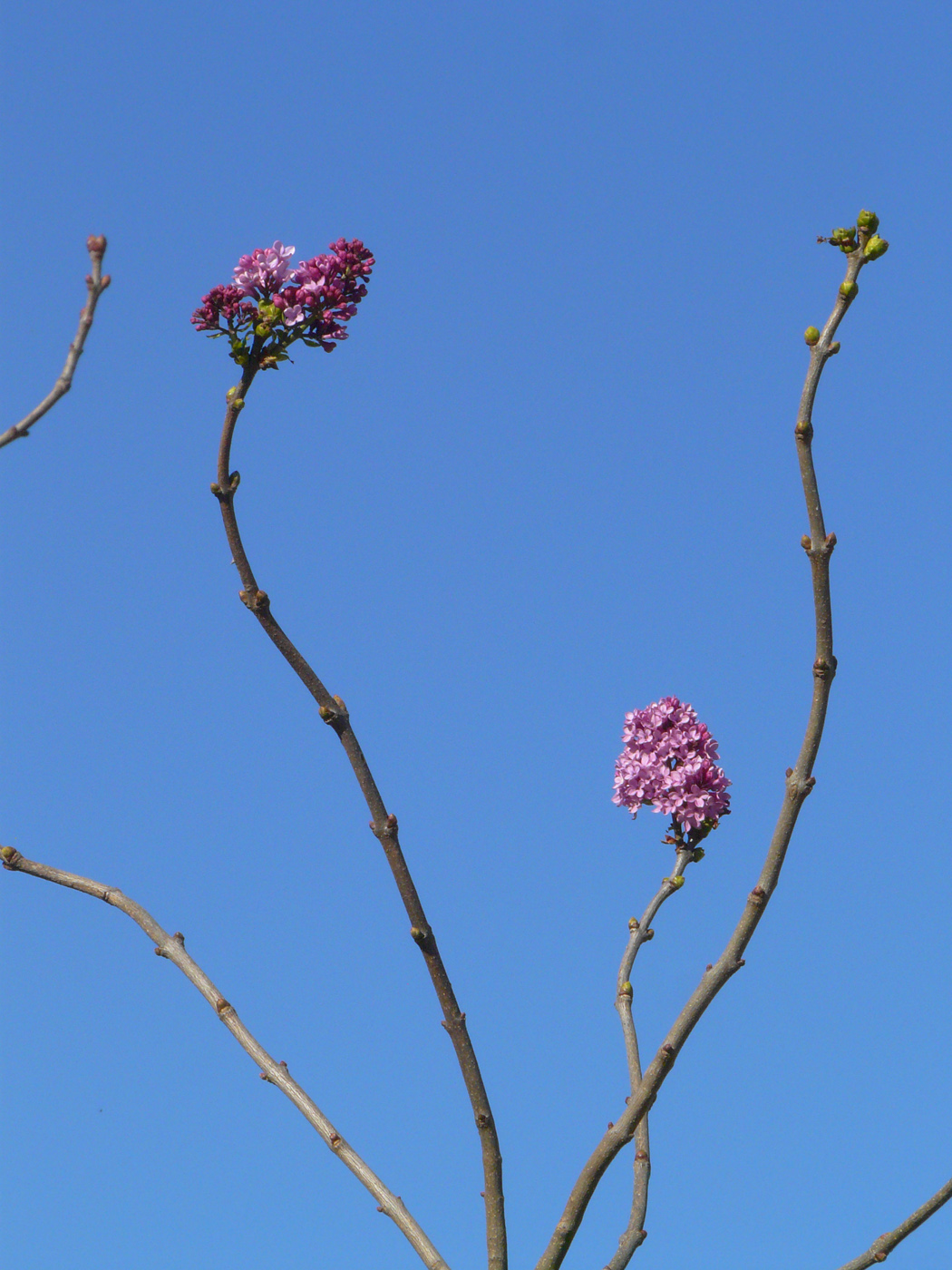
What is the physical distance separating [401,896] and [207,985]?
730 millimetres

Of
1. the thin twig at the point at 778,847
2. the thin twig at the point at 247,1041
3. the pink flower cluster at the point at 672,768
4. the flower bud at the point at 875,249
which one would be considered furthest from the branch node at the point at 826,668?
the thin twig at the point at 247,1041

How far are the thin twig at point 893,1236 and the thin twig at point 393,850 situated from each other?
40.5 inches

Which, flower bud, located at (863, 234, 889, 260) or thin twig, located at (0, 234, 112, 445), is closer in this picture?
thin twig, located at (0, 234, 112, 445)

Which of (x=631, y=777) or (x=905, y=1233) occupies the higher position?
(x=631, y=777)

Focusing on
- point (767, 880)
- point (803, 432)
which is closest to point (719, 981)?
point (767, 880)

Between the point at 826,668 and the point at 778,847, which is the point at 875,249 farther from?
the point at 778,847

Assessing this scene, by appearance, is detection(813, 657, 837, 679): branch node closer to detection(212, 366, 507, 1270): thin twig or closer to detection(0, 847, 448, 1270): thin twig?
detection(212, 366, 507, 1270): thin twig

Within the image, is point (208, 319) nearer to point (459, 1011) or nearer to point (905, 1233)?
point (459, 1011)

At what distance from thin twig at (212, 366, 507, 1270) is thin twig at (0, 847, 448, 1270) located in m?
0.23

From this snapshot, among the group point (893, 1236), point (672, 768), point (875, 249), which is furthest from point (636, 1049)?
point (875, 249)

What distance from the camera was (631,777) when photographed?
5383 mm

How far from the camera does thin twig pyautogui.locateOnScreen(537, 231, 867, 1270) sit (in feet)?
10.9

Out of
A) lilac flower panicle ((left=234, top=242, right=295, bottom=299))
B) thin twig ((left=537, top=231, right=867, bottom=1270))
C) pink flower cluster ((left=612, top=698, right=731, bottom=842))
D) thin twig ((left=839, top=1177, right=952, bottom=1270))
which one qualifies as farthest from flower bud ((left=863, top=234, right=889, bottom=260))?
thin twig ((left=839, top=1177, right=952, bottom=1270))

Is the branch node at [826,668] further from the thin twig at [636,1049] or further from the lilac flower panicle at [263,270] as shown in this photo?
the lilac flower panicle at [263,270]
